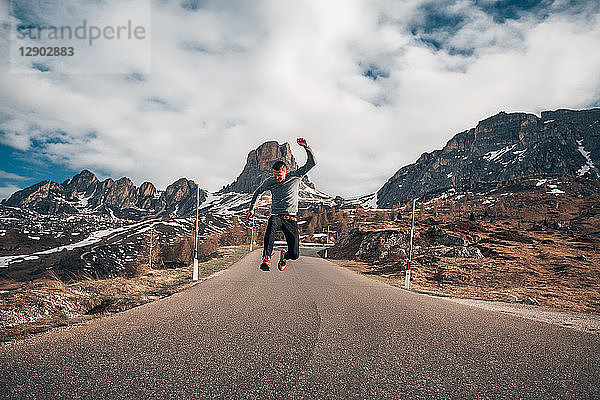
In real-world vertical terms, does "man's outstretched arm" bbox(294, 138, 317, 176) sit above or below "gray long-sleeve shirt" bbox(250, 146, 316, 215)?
above

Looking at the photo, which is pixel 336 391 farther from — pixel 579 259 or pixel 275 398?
pixel 579 259

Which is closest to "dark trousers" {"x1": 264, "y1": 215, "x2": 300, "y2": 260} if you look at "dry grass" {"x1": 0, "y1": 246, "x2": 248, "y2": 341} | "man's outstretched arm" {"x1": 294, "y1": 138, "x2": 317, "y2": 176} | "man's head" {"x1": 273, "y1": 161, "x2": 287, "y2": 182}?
"man's head" {"x1": 273, "y1": 161, "x2": 287, "y2": 182}

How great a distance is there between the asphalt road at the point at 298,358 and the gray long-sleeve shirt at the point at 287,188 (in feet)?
8.46

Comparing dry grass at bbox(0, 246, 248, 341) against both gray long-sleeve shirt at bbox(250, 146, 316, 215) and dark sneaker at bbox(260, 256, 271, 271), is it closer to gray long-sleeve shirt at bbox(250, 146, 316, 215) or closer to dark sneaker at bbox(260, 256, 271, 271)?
dark sneaker at bbox(260, 256, 271, 271)

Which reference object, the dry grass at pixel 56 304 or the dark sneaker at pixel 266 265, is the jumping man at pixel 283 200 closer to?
the dark sneaker at pixel 266 265

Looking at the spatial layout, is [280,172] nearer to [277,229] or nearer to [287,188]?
[287,188]

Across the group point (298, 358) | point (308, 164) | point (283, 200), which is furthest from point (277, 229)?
point (298, 358)

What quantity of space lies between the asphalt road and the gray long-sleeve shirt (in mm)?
2579

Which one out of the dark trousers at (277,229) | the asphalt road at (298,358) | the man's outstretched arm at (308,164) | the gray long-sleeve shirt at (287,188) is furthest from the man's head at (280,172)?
the asphalt road at (298,358)

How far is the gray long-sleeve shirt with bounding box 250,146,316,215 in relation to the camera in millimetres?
8727

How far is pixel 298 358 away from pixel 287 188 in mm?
4438

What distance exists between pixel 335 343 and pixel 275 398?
241cm

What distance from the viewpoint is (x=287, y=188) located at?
8.73 m

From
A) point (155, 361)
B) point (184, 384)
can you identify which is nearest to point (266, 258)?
point (155, 361)
